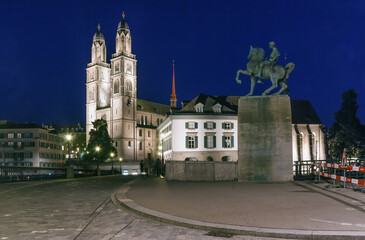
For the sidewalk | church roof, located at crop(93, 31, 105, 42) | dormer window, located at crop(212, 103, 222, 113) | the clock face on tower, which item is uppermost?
church roof, located at crop(93, 31, 105, 42)

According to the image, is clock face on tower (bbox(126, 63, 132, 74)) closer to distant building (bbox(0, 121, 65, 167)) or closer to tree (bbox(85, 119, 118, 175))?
tree (bbox(85, 119, 118, 175))

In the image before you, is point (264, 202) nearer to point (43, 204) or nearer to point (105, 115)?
point (43, 204)

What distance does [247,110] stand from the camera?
19.1 metres

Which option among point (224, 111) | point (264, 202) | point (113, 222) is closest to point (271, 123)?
point (264, 202)

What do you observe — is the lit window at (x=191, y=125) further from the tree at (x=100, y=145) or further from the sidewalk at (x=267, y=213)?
the sidewalk at (x=267, y=213)

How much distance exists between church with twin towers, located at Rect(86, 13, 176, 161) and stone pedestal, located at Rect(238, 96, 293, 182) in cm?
7662

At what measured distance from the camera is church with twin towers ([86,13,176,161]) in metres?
96.2

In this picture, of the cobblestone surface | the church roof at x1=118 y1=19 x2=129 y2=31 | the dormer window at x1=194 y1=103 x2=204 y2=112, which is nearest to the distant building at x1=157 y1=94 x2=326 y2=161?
the dormer window at x1=194 y1=103 x2=204 y2=112

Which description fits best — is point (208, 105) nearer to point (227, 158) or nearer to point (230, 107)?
point (230, 107)

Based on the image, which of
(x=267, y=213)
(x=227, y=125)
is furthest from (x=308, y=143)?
(x=267, y=213)

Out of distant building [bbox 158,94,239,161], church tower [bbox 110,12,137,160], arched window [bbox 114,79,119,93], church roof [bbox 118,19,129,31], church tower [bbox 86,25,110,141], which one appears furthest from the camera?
church tower [bbox 86,25,110,141]

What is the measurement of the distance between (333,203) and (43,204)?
881 centimetres

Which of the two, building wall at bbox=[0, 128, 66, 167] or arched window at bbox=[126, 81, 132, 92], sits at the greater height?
arched window at bbox=[126, 81, 132, 92]

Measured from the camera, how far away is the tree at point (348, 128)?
62500mm
